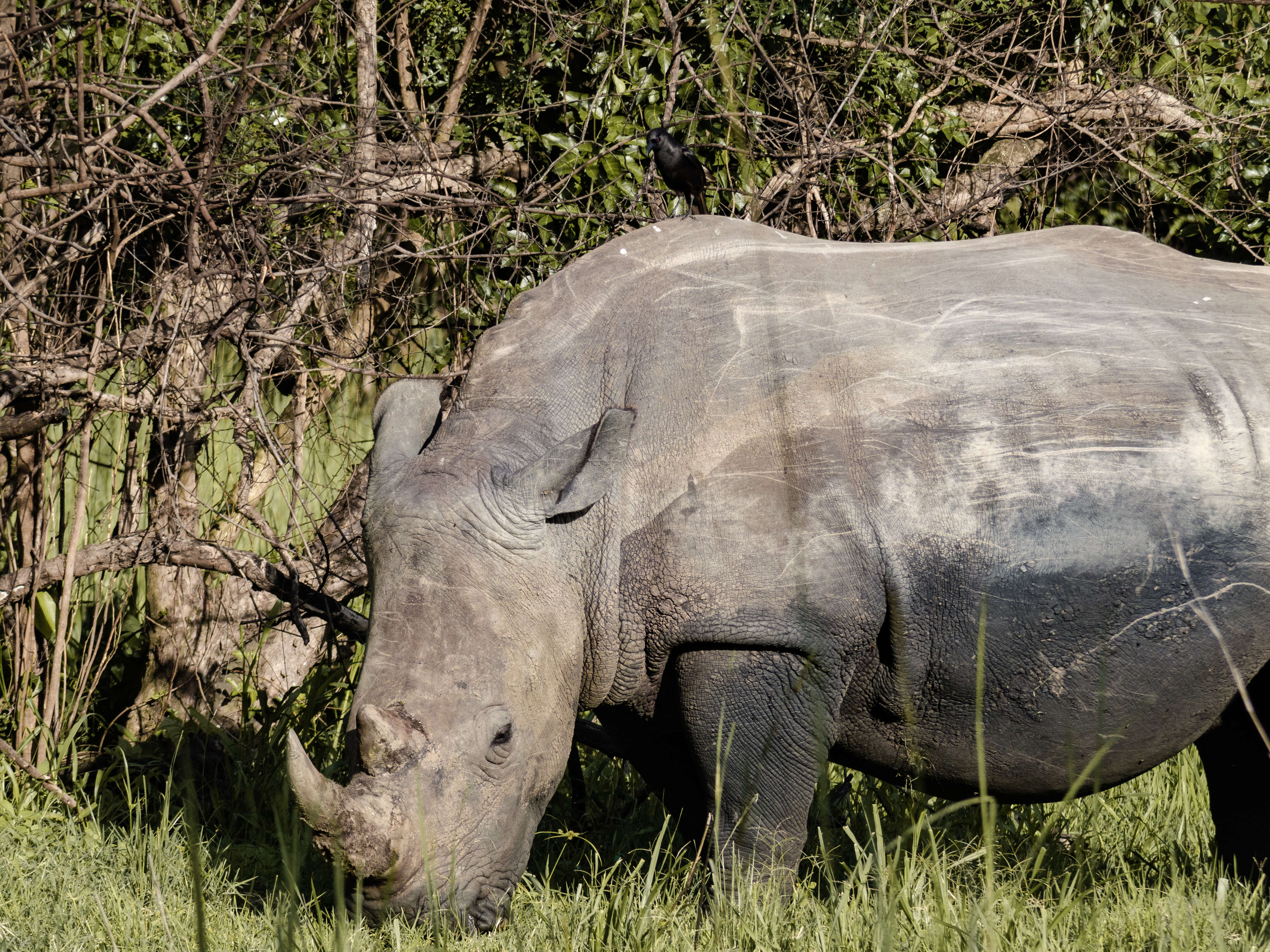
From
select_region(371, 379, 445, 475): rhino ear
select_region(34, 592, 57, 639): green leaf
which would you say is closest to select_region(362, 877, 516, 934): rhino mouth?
select_region(371, 379, 445, 475): rhino ear

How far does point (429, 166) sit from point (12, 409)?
1753mm

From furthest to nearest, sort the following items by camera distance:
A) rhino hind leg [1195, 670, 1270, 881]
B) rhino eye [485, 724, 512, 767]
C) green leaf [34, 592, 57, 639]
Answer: green leaf [34, 592, 57, 639] < rhino hind leg [1195, 670, 1270, 881] < rhino eye [485, 724, 512, 767]

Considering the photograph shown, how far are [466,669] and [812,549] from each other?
80 cm

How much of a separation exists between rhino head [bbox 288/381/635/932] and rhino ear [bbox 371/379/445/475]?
2.8 inches

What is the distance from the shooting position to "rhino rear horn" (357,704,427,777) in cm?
255

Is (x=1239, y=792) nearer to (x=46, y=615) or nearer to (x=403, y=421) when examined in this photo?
(x=403, y=421)

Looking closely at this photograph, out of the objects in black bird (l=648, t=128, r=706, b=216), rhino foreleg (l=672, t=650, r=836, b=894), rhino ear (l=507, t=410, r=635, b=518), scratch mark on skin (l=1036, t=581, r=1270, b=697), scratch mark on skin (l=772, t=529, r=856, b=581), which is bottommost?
rhino foreleg (l=672, t=650, r=836, b=894)

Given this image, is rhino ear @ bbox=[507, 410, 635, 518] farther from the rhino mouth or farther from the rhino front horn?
the rhino mouth

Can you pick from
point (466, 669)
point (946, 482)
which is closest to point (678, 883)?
point (466, 669)

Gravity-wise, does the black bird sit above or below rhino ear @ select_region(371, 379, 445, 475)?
above

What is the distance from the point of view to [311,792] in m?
2.51

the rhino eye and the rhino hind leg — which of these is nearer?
the rhino eye

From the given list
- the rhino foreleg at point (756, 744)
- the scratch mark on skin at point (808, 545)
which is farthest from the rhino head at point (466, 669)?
the scratch mark on skin at point (808, 545)

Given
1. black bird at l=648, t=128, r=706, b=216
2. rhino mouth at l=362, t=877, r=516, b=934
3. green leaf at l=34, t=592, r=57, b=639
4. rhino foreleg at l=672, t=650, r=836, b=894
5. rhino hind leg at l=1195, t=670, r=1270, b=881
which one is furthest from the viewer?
green leaf at l=34, t=592, r=57, b=639
